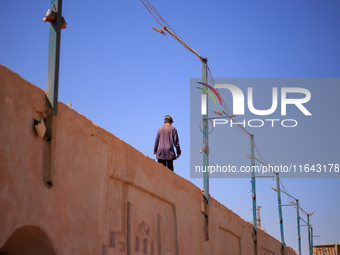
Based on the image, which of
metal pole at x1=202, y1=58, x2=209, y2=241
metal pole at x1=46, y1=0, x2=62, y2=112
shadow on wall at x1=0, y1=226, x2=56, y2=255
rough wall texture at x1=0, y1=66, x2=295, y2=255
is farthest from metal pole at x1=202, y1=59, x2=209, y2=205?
metal pole at x1=46, y1=0, x2=62, y2=112

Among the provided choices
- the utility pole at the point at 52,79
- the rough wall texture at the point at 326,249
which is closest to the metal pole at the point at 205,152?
the utility pole at the point at 52,79

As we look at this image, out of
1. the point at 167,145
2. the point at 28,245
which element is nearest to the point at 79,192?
the point at 28,245

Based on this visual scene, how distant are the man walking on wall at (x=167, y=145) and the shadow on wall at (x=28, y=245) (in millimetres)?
6166

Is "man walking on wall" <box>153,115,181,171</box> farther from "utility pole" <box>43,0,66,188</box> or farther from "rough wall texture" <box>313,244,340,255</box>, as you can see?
"rough wall texture" <box>313,244,340,255</box>

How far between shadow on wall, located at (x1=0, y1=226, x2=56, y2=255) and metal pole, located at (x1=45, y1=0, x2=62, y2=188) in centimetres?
65

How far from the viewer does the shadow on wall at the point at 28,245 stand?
5.97 metres

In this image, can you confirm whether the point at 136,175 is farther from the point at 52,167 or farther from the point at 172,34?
the point at 172,34

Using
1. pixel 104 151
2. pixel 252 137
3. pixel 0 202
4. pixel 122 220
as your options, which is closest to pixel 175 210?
pixel 122 220

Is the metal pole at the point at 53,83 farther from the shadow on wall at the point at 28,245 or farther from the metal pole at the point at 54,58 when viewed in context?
the shadow on wall at the point at 28,245

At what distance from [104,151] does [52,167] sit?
5.59 feet

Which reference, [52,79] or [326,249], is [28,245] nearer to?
[52,79]

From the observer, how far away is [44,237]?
5.95 meters

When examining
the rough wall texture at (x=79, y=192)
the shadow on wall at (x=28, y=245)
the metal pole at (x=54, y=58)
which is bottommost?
the shadow on wall at (x=28, y=245)

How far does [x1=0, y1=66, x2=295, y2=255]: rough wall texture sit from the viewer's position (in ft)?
18.0
